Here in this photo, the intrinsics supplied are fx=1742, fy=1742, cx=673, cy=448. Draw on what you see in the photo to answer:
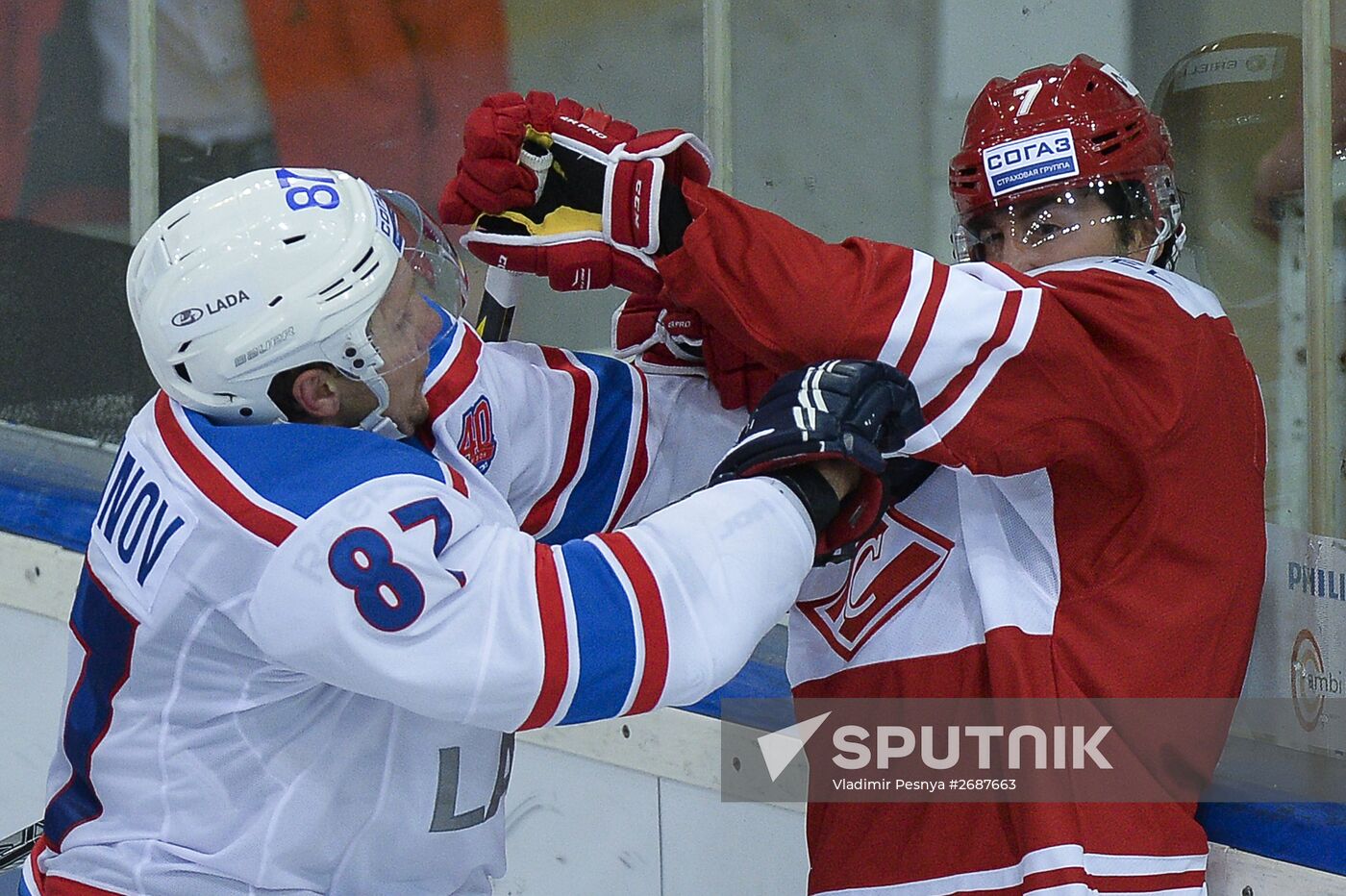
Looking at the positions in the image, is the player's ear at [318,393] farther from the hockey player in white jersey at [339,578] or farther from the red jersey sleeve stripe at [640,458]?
the red jersey sleeve stripe at [640,458]

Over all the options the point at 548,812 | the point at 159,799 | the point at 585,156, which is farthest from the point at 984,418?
the point at 548,812

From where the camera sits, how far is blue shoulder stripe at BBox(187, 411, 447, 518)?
136cm

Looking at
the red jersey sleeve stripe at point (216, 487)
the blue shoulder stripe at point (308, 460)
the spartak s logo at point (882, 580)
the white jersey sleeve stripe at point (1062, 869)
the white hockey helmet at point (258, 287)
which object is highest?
the white hockey helmet at point (258, 287)

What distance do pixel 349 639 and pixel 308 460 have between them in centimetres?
16

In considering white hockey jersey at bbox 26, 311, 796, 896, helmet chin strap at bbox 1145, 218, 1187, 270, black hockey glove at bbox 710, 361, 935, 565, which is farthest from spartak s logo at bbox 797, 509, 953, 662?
helmet chin strap at bbox 1145, 218, 1187, 270

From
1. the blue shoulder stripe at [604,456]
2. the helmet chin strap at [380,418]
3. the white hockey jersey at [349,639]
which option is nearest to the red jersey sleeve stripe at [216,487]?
the white hockey jersey at [349,639]

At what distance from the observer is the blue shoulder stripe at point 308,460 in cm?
136

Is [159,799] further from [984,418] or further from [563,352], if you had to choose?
[984,418]

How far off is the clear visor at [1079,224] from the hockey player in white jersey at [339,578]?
304mm

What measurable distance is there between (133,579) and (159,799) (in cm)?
20

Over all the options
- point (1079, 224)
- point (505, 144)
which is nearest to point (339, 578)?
point (505, 144)

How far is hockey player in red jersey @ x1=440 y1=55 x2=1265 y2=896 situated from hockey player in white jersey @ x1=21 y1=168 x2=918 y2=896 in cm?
9

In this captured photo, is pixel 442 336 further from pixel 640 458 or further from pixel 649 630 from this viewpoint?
pixel 649 630

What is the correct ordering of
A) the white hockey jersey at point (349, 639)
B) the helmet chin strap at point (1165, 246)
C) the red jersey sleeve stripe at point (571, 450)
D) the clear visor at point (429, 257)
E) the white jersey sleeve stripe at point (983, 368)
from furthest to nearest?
the red jersey sleeve stripe at point (571, 450) < the helmet chin strap at point (1165, 246) < the clear visor at point (429, 257) < the white jersey sleeve stripe at point (983, 368) < the white hockey jersey at point (349, 639)
